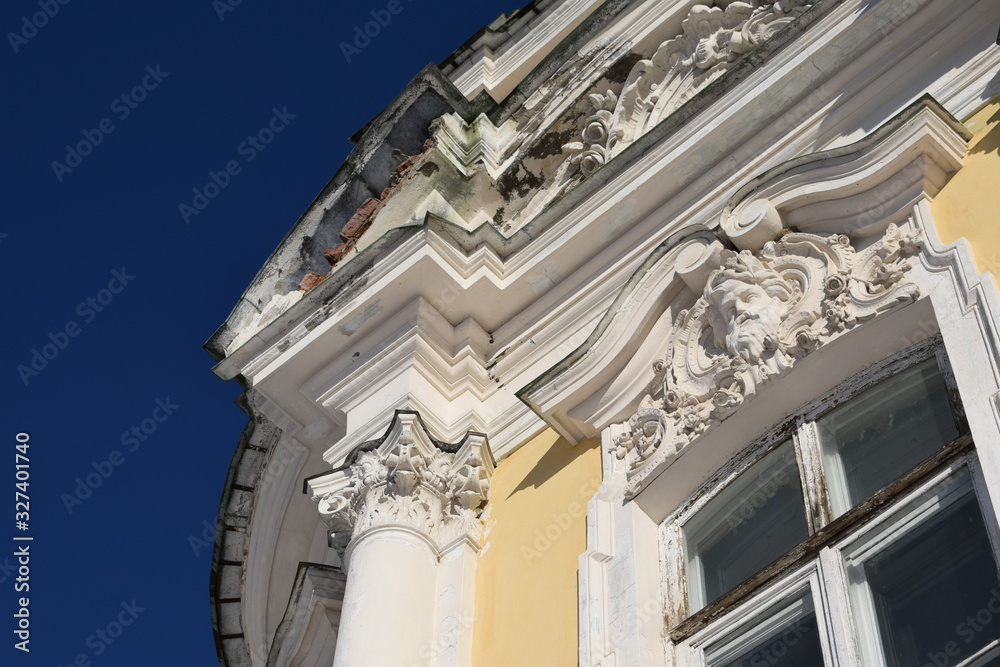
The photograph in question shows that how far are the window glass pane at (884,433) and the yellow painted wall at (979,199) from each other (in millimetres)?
460

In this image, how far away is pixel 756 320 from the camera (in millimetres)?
5730

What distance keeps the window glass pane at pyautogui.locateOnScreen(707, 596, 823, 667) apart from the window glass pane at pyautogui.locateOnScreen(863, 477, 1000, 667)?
0.25 metres

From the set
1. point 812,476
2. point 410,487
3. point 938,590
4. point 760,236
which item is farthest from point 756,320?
point 410,487

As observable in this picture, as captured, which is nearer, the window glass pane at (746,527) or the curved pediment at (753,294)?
the window glass pane at (746,527)

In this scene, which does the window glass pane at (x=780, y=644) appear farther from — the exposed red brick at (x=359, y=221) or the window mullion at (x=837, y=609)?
the exposed red brick at (x=359, y=221)

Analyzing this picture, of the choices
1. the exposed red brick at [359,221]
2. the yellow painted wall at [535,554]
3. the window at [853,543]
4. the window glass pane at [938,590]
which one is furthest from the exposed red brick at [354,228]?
the window glass pane at [938,590]

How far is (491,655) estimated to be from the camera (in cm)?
584

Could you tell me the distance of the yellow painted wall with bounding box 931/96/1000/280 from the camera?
205 inches

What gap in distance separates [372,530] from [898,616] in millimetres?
2516

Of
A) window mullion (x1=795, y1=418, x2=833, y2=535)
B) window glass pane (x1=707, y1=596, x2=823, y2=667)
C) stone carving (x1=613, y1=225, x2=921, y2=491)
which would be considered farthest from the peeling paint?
window glass pane (x1=707, y1=596, x2=823, y2=667)

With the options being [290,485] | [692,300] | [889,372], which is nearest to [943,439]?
[889,372]

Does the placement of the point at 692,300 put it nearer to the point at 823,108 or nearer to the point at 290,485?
the point at 823,108

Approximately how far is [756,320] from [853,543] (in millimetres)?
1138

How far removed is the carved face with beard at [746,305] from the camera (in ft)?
18.6
